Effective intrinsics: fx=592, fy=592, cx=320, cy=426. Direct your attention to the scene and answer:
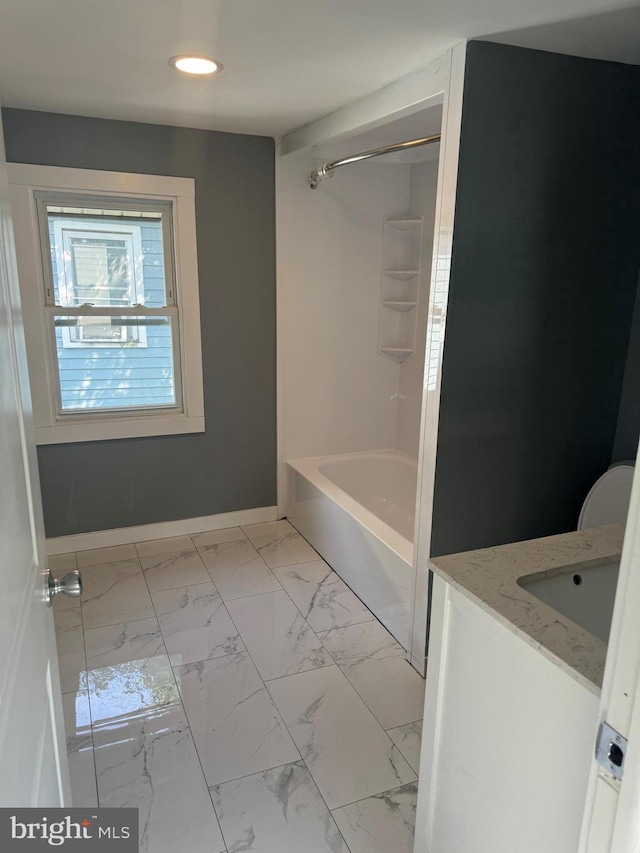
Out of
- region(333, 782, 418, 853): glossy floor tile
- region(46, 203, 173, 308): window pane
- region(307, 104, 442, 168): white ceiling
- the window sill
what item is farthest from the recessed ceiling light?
region(333, 782, 418, 853): glossy floor tile

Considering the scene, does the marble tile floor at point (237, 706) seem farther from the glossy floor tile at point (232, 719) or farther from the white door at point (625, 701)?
the white door at point (625, 701)

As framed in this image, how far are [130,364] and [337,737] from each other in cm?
220

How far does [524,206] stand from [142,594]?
2.43 meters

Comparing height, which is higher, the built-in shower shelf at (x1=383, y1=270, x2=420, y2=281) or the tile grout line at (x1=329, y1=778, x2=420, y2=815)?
the built-in shower shelf at (x1=383, y1=270, x2=420, y2=281)

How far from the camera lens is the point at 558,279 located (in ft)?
7.19

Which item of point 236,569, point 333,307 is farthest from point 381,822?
point 333,307

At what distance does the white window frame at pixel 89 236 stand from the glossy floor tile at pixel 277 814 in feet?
7.46

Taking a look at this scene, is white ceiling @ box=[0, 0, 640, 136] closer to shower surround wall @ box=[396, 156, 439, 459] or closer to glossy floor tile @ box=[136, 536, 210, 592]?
shower surround wall @ box=[396, 156, 439, 459]

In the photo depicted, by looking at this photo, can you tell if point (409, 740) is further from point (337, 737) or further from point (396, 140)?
point (396, 140)

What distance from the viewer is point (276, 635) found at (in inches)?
104

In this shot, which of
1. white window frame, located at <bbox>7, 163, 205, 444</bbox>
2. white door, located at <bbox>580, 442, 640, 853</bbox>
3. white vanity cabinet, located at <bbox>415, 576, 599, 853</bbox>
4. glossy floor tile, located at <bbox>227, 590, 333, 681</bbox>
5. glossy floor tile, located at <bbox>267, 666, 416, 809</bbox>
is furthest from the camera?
white window frame, located at <bbox>7, 163, 205, 444</bbox>

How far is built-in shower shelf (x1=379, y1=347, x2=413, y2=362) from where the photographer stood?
145 inches

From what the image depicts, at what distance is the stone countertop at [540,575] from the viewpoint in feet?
3.39

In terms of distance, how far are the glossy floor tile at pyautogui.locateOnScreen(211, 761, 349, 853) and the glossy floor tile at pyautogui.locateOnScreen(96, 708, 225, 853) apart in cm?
5
